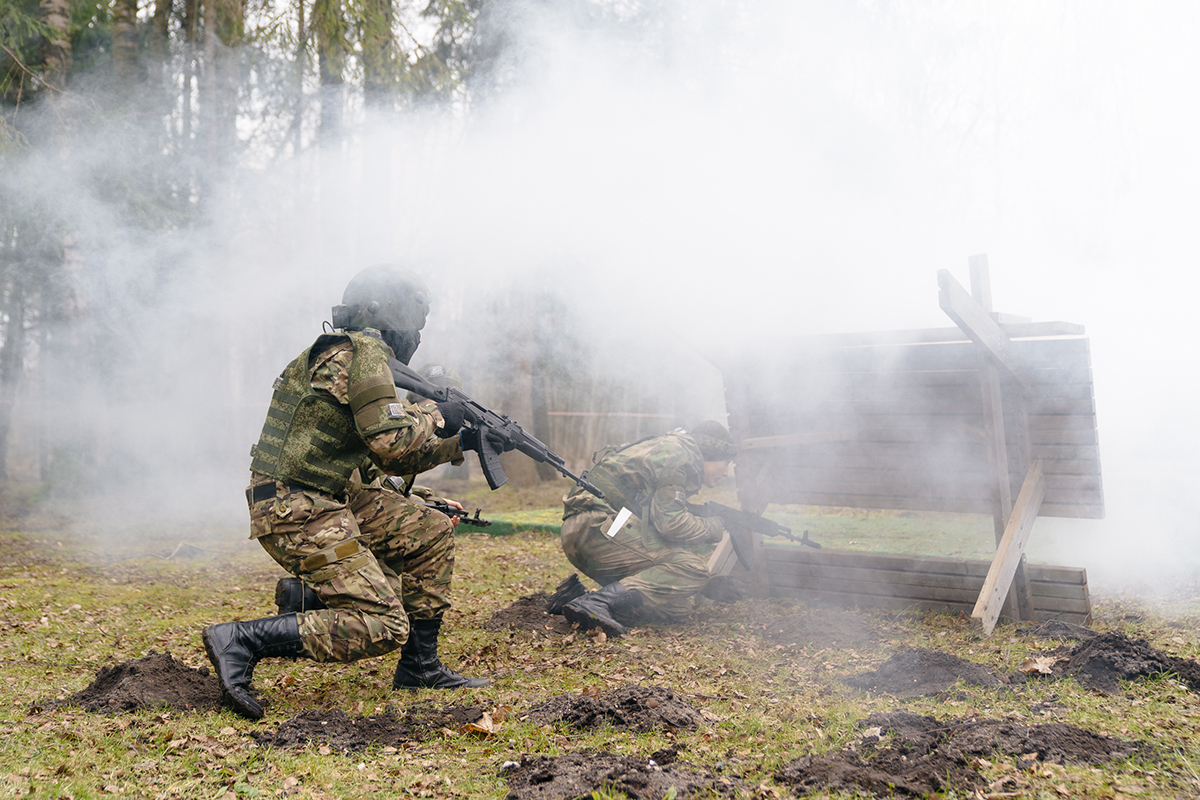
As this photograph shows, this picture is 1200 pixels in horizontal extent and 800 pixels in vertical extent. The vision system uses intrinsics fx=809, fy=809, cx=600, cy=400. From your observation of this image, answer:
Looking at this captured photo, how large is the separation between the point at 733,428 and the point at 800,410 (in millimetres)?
537

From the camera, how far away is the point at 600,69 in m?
7.91

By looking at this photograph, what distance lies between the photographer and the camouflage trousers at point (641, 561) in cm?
545

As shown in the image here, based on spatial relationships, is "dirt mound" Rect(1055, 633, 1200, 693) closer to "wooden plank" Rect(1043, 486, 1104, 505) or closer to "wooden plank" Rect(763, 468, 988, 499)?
"wooden plank" Rect(1043, 486, 1104, 505)

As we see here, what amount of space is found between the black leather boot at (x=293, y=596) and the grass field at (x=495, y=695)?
1.46ft

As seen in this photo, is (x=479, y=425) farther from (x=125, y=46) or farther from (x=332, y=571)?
(x=125, y=46)

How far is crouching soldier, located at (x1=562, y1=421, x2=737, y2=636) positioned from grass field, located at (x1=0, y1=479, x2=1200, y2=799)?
0.26 metres

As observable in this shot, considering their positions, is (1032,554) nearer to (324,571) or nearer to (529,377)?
(324,571)

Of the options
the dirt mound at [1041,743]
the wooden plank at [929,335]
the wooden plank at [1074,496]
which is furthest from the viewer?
the wooden plank at [1074,496]

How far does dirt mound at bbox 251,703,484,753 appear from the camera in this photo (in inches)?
125

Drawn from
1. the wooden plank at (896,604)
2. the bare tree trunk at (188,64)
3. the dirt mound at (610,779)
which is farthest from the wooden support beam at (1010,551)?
the bare tree trunk at (188,64)

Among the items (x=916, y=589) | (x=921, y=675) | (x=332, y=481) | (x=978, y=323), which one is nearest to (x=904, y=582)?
(x=916, y=589)

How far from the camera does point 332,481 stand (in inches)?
146

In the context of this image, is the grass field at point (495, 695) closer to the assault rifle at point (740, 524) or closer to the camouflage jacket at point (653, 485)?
the assault rifle at point (740, 524)

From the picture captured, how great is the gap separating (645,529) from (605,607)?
0.65m
